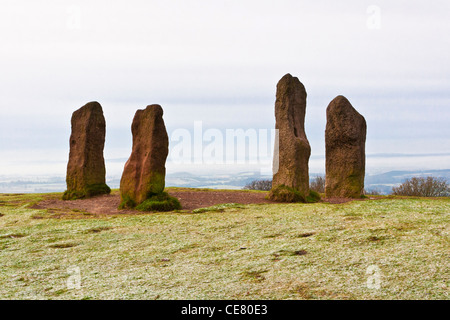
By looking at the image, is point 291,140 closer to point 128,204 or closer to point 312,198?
point 312,198

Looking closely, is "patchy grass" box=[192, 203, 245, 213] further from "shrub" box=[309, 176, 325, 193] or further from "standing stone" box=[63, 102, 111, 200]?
"shrub" box=[309, 176, 325, 193]

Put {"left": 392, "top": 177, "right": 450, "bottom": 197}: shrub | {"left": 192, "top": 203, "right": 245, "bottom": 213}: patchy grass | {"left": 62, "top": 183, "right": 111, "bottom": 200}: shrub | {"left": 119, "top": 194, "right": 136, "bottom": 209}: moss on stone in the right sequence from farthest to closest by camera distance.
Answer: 1. {"left": 392, "top": 177, "right": 450, "bottom": 197}: shrub
2. {"left": 62, "top": 183, "right": 111, "bottom": 200}: shrub
3. {"left": 119, "top": 194, "right": 136, "bottom": 209}: moss on stone
4. {"left": 192, "top": 203, "right": 245, "bottom": 213}: patchy grass

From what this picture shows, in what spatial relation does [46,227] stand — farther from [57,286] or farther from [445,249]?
[445,249]

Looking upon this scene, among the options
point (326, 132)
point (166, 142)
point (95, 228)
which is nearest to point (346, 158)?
point (326, 132)

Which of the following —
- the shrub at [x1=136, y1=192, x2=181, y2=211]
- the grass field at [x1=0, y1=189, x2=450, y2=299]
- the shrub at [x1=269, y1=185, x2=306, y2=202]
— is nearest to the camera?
the grass field at [x1=0, y1=189, x2=450, y2=299]

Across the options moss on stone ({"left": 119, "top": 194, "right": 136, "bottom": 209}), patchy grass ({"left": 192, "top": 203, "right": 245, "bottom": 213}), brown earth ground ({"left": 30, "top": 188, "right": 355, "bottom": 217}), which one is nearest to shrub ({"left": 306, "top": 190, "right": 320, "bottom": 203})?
brown earth ground ({"left": 30, "top": 188, "right": 355, "bottom": 217})

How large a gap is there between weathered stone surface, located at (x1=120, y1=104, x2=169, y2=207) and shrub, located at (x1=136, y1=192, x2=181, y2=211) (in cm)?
31

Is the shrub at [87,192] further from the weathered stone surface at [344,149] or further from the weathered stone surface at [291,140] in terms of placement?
the weathered stone surface at [344,149]

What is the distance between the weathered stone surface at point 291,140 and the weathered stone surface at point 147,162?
524cm

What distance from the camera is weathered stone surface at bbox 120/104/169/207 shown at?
712 inches

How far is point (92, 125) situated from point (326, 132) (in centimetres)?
1293

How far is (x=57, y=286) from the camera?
712cm

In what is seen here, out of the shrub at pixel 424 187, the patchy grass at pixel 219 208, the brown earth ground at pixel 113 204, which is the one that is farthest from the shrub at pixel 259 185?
the patchy grass at pixel 219 208

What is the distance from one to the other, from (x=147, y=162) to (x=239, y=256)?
10560 mm
